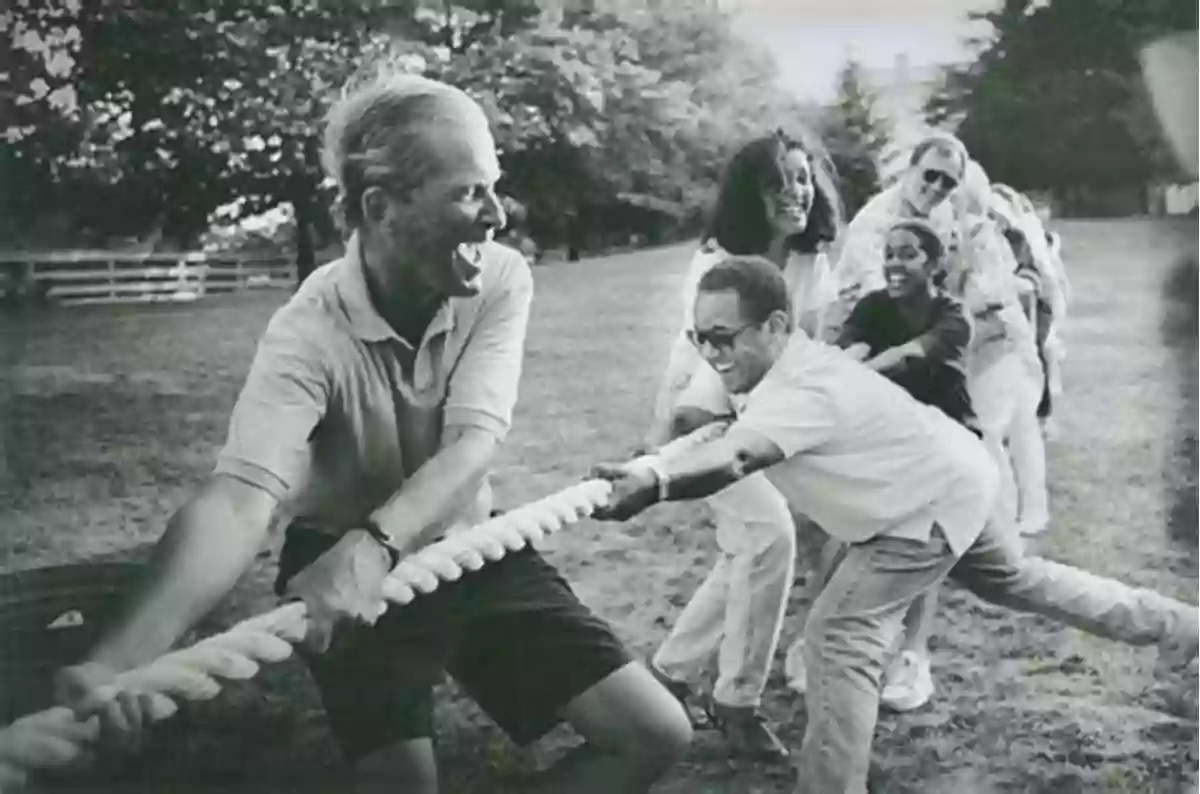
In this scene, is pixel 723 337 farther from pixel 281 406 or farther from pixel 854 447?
pixel 281 406

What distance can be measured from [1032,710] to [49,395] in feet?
5.10

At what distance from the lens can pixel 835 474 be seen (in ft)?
6.67

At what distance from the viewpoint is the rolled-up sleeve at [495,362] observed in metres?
2.00

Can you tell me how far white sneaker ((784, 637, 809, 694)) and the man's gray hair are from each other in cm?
88

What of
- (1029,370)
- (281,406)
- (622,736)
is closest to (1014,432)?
(1029,370)

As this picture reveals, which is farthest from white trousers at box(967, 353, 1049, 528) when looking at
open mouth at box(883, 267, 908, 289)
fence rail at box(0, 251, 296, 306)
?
fence rail at box(0, 251, 296, 306)

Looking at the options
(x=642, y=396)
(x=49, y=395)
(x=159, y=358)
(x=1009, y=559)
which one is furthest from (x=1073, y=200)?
(x=49, y=395)

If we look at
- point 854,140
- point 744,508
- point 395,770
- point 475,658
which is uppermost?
point 854,140

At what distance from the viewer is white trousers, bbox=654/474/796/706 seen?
2.05 m

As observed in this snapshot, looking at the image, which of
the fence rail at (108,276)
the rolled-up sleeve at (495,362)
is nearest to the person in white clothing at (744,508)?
the rolled-up sleeve at (495,362)

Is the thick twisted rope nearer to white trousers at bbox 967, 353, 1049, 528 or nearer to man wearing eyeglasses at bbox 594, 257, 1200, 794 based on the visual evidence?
man wearing eyeglasses at bbox 594, 257, 1200, 794

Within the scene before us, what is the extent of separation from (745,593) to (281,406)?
735 millimetres

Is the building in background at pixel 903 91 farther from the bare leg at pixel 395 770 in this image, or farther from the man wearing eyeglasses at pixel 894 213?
the bare leg at pixel 395 770

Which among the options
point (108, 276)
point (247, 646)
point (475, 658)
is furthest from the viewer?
point (108, 276)
